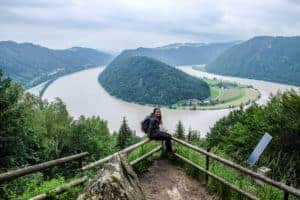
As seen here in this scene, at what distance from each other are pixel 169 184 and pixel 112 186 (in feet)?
18.4

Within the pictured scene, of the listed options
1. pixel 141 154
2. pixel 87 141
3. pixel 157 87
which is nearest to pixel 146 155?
pixel 141 154

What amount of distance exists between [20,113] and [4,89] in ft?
4.86

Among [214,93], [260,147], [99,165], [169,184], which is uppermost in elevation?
[260,147]

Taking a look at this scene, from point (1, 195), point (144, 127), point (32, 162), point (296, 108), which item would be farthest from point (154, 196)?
point (32, 162)

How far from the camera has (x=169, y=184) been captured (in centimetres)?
997

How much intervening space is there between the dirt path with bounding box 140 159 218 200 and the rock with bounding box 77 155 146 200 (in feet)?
14.8

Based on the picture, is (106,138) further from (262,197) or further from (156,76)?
(156,76)

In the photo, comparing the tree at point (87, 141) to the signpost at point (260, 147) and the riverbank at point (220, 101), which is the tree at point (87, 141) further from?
the riverbank at point (220, 101)

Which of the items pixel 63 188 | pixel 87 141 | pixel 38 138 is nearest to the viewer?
pixel 63 188

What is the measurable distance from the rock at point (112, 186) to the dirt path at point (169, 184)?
4.51 m

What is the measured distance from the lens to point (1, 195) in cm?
1298

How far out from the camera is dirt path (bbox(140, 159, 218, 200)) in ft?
30.7

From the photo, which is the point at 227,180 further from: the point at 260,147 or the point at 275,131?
the point at 275,131

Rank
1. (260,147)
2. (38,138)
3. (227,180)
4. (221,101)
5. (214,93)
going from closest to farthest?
(260,147) < (227,180) < (38,138) < (221,101) < (214,93)
